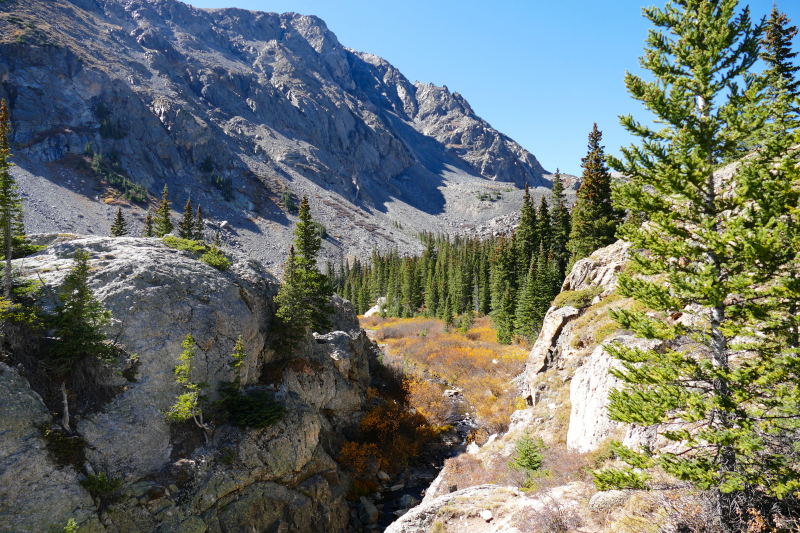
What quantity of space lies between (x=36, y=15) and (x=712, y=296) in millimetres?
245084

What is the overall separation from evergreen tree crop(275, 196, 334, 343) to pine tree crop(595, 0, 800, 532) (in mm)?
21061

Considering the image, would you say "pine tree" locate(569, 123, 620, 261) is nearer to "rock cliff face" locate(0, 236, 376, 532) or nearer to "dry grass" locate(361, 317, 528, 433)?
"dry grass" locate(361, 317, 528, 433)

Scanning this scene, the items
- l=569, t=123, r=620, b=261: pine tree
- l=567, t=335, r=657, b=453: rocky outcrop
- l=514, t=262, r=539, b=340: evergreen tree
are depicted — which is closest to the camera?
l=567, t=335, r=657, b=453: rocky outcrop

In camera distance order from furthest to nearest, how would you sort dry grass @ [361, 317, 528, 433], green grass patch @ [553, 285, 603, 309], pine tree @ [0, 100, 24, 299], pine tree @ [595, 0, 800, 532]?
dry grass @ [361, 317, 528, 433] < green grass patch @ [553, 285, 603, 309] < pine tree @ [0, 100, 24, 299] < pine tree @ [595, 0, 800, 532]

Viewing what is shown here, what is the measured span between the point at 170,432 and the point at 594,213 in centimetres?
3753

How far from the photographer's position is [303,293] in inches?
1018

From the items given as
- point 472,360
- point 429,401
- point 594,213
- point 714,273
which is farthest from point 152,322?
point 594,213

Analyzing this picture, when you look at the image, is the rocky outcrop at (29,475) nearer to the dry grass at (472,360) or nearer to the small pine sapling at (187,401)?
the small pine sapling at (187,401)

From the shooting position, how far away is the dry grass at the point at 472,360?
30958mm

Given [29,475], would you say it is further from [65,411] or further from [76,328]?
[76,328]

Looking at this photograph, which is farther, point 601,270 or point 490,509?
point 601,270

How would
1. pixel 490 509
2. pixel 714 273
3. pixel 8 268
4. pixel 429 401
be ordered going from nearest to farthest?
pixel 714 273 → pixel 490 509 → pixel 8 268 → pixel 429 401

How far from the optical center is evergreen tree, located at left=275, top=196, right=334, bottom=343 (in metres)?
25.7

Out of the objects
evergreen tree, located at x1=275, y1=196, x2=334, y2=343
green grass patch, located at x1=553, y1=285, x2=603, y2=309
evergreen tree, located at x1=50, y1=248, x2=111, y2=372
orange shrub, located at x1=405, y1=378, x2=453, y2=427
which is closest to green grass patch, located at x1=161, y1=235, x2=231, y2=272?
evergreen tree, located at x1=275, y1=196, x2=334, y2=343
